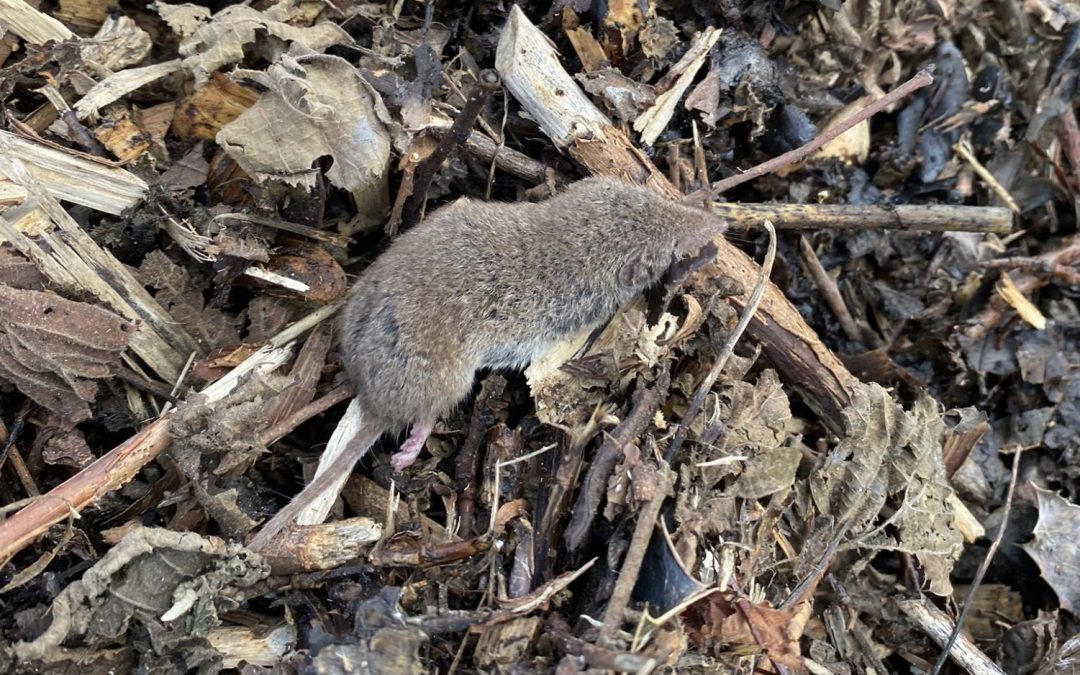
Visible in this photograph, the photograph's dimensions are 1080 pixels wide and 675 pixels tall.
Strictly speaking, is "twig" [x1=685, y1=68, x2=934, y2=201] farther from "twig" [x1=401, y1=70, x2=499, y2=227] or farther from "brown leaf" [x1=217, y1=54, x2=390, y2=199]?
"brown leaf" [x1=217, y1=54, x2=390, y2=199]

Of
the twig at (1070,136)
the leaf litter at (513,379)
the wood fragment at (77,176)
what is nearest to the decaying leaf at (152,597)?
the leaf litter at (513,379)

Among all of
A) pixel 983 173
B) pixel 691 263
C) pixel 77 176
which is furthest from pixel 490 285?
pixel 983 173

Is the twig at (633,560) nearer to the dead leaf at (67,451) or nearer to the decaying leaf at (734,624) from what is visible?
the decaying leaf at (734,624)

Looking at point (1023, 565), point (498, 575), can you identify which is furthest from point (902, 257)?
point (498, 575)

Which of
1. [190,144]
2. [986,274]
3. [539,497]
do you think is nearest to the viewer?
[539,497]

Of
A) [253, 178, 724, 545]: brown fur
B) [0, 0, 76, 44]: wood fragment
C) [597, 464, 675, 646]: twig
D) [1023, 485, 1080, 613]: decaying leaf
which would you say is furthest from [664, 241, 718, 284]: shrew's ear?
[0, 0, 76, 44]: wood fragment

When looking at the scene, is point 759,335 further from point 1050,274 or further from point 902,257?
point 1050,274
